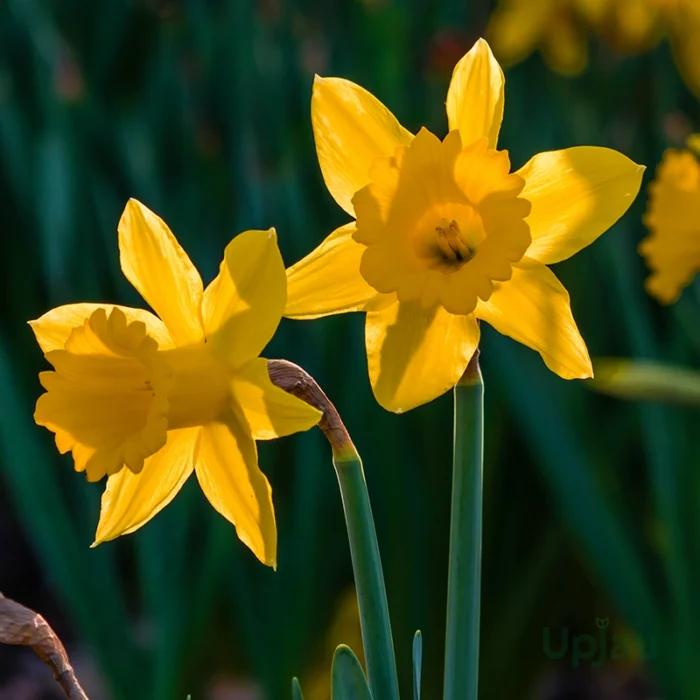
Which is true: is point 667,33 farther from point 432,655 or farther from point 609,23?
point 432,655

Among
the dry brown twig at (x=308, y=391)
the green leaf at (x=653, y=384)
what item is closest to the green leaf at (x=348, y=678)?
the dry brown twig at (x=308, y=391)

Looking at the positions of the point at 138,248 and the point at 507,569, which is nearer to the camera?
the point at 138,248

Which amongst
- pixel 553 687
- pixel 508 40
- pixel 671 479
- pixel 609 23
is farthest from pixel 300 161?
pixel 553 687

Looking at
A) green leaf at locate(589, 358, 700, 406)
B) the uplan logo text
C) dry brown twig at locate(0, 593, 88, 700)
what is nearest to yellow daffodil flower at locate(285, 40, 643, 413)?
dry brown twig at locate(0, 593, 88, 700)

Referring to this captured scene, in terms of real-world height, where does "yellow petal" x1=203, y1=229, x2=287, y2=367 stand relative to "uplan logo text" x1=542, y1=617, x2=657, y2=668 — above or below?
above

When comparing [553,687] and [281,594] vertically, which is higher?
[281,594]

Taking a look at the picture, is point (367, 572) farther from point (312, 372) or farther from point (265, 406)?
point (312, 372)

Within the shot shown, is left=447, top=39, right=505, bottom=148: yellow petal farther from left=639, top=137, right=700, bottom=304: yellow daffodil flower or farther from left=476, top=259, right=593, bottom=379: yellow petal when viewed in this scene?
left=639, top=137, right=700, bottom=304: yellow daffodil flower
